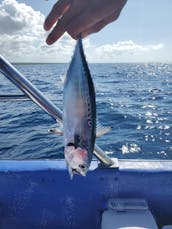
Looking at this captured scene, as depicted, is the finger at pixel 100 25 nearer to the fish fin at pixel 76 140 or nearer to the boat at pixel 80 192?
the fish fin at pixel 76 140

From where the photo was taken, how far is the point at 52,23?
3.64ft

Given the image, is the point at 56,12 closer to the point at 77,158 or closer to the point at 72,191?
the point at 77,158

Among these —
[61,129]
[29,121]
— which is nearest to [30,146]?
[29,121]

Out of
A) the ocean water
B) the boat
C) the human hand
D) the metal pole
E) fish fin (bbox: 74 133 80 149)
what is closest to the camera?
the human hand

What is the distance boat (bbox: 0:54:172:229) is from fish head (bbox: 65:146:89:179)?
187 centimetres

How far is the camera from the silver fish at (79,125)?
1100 millimetres

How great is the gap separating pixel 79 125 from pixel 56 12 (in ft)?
1.08

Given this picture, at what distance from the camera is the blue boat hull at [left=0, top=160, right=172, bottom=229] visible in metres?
3.03

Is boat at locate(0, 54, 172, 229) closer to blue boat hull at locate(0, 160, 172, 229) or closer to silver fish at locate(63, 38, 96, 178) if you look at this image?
blue boat hull at locate(0, 160, 172, 229)

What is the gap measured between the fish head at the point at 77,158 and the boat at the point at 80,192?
1.87 metres

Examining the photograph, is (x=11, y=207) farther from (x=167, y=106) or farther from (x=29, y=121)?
(x=167, y=106)

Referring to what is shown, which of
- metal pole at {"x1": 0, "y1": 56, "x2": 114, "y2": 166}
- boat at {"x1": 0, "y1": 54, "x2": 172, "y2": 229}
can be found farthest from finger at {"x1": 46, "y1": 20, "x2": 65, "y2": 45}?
boat at {"x1": 0, "y1": 54, "x2": 172, "y2": 229}

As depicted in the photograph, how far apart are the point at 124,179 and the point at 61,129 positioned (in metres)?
1.95

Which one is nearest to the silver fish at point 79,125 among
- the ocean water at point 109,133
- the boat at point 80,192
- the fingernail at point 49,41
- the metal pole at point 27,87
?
the fingernail at point 49,41
